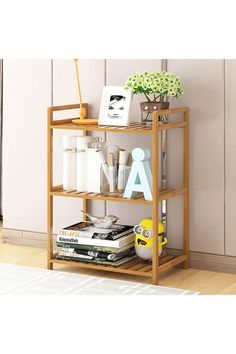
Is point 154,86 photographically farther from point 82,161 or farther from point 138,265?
point 138,265

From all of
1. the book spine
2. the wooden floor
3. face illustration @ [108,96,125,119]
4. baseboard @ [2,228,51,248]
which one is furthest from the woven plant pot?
baseboard @ [2,228,51,248]

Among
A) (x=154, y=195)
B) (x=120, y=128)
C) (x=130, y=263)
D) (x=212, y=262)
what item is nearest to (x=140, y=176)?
(x=154, y=195)

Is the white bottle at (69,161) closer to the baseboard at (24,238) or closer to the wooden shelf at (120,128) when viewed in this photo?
the wooden shelf at (120,128)

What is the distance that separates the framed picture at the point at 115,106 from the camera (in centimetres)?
304

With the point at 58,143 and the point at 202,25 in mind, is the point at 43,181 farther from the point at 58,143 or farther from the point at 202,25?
the point at 202,25

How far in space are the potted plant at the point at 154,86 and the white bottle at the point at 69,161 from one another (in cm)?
40

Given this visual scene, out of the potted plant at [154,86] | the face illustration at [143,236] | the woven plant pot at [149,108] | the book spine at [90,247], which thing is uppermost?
the potted plant at [154,86]

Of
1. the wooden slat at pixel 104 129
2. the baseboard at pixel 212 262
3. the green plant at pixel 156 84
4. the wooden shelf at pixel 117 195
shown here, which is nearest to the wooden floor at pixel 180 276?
the baseboard at pixel 212 262

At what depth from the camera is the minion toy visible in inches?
120

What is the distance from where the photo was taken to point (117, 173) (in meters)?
3.09

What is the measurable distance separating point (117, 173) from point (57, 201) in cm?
60

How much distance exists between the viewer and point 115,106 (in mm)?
3096

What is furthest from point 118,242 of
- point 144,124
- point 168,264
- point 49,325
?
point 49,325

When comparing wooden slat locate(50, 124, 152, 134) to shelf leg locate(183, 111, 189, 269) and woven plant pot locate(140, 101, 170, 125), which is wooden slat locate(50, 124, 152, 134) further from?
shelf leg locate(183, 111, 189, 269)
